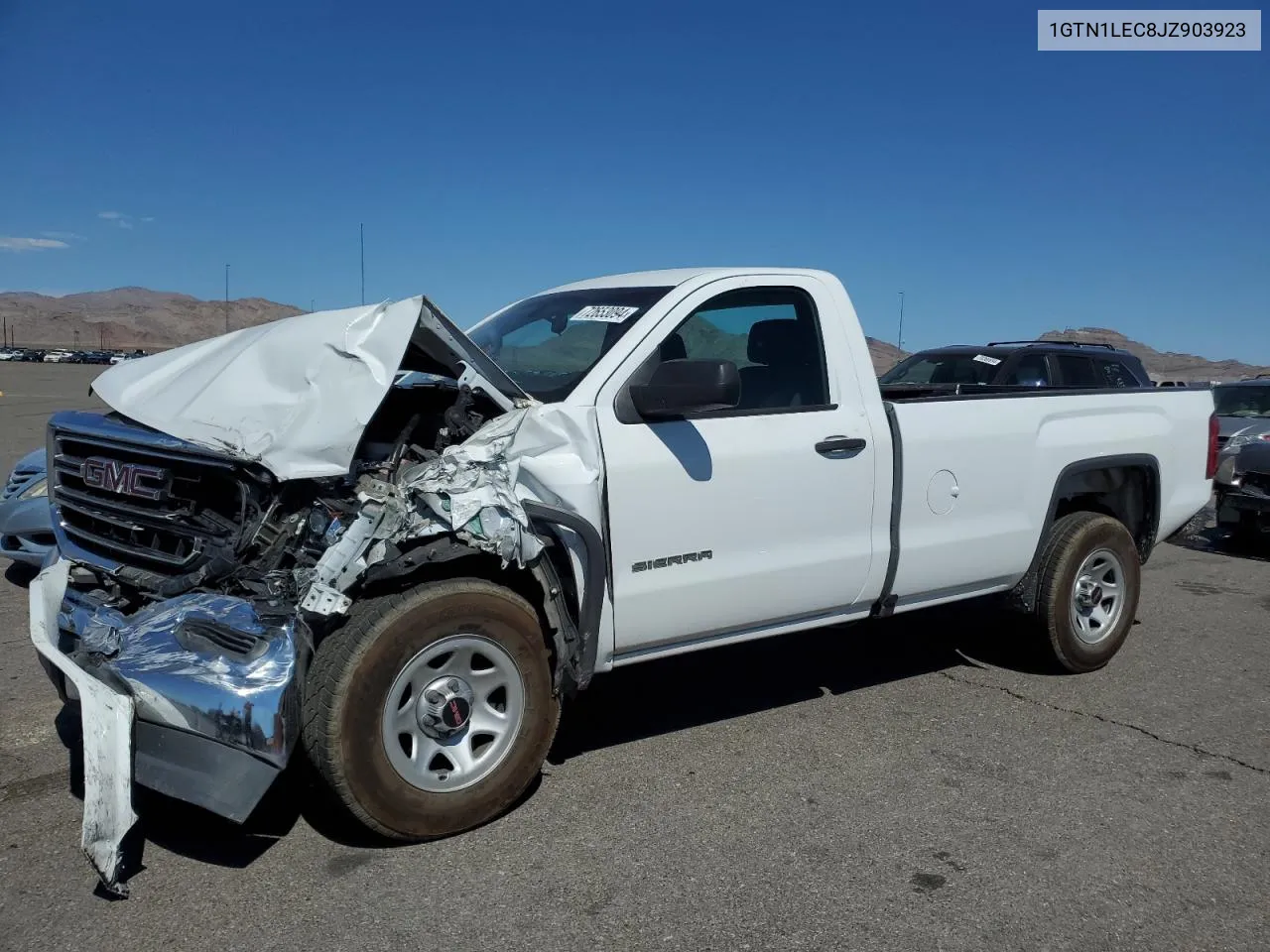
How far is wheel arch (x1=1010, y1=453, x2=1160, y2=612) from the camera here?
18.0ft

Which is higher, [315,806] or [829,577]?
[829,577]

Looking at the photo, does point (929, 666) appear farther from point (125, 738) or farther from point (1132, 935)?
point (125, 738)

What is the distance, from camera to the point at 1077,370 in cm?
1243

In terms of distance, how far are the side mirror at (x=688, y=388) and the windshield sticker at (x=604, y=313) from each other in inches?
19.5

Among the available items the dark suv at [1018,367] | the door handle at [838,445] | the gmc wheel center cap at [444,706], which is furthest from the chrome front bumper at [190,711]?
the dark suv at [1018,367]

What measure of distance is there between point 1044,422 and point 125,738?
436 centimetres

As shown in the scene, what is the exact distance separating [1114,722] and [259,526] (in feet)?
13.2

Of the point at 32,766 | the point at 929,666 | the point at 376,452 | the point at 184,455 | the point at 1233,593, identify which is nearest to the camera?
the point at 184,455

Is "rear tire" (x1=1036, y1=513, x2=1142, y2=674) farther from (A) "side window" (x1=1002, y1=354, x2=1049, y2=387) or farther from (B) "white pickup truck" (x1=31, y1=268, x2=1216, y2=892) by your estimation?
(A) "side window" (x1=1002, y1=354, x2=1049, y2=387)

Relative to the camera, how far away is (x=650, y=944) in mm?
3066

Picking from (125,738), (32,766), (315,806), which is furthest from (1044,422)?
(32,766)

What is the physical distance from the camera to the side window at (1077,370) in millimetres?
12289

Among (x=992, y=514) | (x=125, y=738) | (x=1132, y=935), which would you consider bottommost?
(x=1132, y=935)

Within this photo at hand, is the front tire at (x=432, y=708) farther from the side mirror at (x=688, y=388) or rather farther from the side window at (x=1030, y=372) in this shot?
the side window at (x=1030, y=372)
